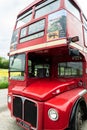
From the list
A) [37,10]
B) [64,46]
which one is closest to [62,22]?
[64,46]

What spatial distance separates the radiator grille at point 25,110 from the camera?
13.9 ft

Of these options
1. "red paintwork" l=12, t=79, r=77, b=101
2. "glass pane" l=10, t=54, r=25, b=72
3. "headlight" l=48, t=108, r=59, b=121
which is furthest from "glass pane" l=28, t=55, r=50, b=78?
"headlight" l=48, t=108, r=59, b=121

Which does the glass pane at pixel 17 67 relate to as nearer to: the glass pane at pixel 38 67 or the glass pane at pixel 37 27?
the glass pane at pixel 38 67

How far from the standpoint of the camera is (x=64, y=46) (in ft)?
14.9

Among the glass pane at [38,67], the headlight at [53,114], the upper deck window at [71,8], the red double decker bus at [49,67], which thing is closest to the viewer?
the headlight at [53,114]

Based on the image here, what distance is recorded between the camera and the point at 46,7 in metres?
5.48

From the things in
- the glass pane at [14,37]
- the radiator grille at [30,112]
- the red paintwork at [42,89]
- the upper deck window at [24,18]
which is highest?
the upper deck window at [24,18]

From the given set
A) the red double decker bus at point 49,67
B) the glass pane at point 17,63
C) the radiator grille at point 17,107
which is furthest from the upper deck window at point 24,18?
the radiator grille at point 17,107

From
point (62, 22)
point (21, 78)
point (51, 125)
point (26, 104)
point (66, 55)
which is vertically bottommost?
point (51, 125)

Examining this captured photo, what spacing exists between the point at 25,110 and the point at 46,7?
119 inches

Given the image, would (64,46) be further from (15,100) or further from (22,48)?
(15,100)

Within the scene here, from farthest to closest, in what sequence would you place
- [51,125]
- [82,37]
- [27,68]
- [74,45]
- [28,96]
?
1. [82,37]
2. [27,68]
3. [74,45]
4. [28,96]
5. [51,125]

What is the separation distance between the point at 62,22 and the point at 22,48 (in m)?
1.54

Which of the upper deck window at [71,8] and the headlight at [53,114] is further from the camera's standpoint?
the upper deck window at [71,8]
